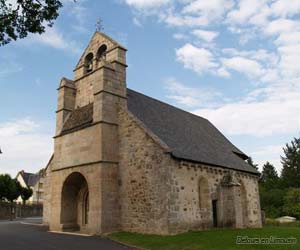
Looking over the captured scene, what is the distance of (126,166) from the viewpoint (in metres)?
19.0

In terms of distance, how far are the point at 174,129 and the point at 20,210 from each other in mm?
32696

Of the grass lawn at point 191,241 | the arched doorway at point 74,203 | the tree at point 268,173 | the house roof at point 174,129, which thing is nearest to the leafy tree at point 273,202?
the tree at point 268,173

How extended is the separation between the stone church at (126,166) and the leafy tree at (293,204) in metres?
18.5

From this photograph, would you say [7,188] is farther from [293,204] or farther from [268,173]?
[268,173]

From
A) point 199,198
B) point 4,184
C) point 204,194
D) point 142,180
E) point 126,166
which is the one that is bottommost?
point 199,198

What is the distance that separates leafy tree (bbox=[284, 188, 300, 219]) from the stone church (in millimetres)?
18537

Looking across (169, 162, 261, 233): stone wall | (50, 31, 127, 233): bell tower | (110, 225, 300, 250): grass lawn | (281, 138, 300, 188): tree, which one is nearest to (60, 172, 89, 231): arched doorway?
(50, 31, 127, 233): bell tower

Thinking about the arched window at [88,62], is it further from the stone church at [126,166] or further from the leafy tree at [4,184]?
the leafy tree at [4,184]

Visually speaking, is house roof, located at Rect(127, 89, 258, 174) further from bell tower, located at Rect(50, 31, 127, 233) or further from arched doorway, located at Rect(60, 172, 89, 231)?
arched doorway, located at Rect(60, 172, 89, 231)

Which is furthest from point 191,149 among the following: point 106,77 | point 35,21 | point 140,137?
point 35,21

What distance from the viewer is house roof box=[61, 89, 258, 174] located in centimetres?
1963

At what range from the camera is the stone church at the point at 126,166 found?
57.0 feet

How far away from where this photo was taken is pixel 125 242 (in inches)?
617

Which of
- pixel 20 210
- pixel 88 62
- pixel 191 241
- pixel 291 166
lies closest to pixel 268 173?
pixel 291 166
